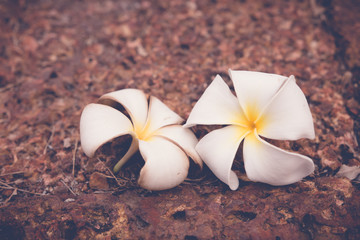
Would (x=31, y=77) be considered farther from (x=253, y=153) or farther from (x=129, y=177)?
(x=253, y=153)

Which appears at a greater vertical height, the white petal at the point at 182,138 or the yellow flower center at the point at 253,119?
the yellow flower center at the point at 253,119

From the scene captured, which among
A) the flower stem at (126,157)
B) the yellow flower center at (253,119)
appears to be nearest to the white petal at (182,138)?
the flower stem at (126,157)

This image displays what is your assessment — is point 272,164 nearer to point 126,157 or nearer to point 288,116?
point 288,116

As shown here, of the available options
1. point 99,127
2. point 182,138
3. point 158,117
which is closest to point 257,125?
point 182,138

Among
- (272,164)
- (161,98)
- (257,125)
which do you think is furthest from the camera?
(161,98)

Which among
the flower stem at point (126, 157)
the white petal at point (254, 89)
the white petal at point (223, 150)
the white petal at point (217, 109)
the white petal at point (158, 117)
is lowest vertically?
the flower stem at point (126, 157)

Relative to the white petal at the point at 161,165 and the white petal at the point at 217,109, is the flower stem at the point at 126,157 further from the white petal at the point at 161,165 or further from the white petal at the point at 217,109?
the white petal at the point at 217,109
